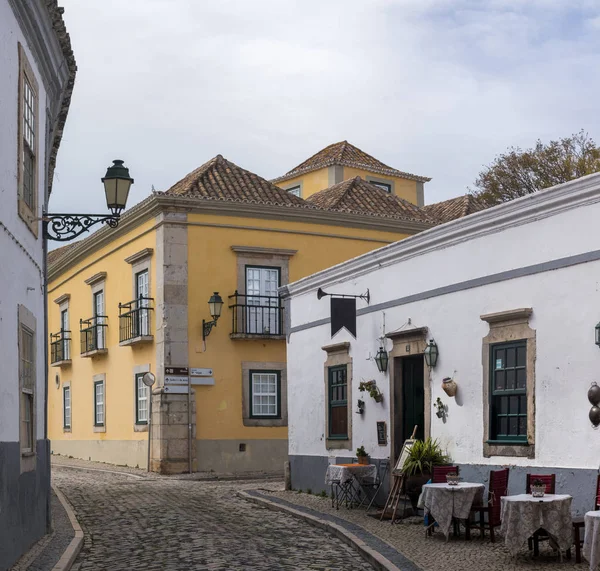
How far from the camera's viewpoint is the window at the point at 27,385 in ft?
33.9

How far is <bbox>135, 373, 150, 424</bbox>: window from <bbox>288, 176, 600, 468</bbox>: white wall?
8.75 m

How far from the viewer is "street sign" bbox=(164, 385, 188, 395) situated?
23242 mm

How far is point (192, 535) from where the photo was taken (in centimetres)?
1195

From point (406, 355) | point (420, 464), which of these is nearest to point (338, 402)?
point (406, 355)

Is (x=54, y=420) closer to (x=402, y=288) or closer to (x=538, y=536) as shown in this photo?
(x=402, y=288)

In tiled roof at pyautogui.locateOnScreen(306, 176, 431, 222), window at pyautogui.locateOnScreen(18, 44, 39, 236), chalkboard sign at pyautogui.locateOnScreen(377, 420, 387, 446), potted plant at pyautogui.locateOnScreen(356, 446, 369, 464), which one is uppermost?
tiled roof at pyautogui.locateOnScreen(306, 176, 431, 222)

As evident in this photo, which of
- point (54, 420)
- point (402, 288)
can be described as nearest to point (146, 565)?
point (402, 288)

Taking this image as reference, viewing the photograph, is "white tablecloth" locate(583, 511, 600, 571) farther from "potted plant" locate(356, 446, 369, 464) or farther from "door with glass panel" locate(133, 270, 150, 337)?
"door with glass panel" locate(133, 270, 150, 337)

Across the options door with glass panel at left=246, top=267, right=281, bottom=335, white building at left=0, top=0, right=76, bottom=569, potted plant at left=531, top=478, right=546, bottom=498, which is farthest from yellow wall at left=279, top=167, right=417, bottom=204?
potted plant at left=531, top=478, right=546, bottom=498

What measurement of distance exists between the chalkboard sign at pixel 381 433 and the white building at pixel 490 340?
0.08 meters

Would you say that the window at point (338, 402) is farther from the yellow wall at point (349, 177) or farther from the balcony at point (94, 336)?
the yellow wall at point (349, 177)

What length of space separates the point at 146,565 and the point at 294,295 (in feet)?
29.3

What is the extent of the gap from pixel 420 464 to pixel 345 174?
2104 cm

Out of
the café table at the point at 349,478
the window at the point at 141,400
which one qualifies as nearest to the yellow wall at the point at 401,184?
the window at the point at 141,400
